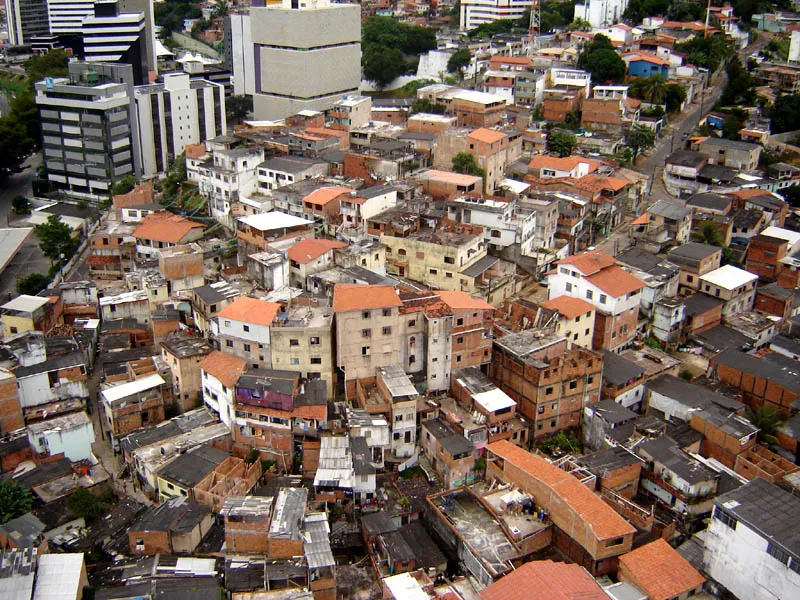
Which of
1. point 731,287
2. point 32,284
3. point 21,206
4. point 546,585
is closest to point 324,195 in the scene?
point 32,284

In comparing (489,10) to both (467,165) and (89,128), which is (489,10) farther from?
(89,128)

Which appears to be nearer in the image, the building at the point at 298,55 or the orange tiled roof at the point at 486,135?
the orange tiled roof at the point at 486,135

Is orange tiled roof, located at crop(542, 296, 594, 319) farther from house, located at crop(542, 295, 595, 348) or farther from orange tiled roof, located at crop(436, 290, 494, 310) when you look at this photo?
orange tiled roof, located at crop(436, 290, 494, 310)

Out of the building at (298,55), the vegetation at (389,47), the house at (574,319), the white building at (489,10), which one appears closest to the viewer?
the house at (574,319)

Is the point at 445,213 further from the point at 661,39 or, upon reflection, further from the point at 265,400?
the point at 661,39

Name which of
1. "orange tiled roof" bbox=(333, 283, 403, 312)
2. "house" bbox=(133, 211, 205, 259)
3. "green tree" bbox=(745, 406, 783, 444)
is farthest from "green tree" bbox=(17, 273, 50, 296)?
"green tree" bbox=(745, 406, 783, 444)

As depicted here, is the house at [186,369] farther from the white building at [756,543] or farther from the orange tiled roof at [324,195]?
the white building at [756,543]

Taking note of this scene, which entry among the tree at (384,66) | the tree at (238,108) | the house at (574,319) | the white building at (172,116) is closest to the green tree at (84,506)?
the house at (574,319)
